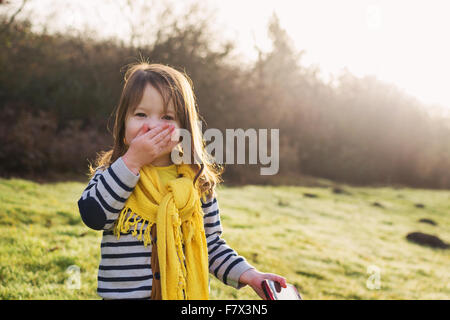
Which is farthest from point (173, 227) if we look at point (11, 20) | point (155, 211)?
point (11, 20)

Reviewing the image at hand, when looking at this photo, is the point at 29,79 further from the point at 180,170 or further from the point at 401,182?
the point at 401,182

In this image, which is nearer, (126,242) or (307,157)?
(126,242)

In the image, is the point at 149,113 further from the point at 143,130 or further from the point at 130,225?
the point at 130,225

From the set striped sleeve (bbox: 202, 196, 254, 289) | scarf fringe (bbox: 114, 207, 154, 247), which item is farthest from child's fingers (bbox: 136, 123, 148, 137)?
striped sleeve (bbox: 202, 196, 254, 289)

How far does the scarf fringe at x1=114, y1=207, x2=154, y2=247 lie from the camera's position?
1.53 metres

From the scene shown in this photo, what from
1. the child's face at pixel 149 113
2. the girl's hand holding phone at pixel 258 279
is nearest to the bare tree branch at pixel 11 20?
the child's face at pixel 149 113

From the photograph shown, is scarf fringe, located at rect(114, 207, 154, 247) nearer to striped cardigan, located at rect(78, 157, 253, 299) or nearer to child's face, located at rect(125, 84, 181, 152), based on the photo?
striped cardigan, located at rect(78, 157, 253, 299)

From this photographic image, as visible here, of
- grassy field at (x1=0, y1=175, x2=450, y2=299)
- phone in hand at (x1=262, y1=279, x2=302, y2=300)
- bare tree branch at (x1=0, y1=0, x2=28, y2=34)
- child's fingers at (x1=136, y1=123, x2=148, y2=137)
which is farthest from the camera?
Answer: bare tree branch at (x1=0, y1=0, x2=28, y2=34)

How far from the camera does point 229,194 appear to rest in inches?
487

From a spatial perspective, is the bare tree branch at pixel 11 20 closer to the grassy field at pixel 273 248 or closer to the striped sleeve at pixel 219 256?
the grassy field at pixel 273 248

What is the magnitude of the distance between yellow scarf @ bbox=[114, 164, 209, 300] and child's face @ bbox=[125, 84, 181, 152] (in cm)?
17

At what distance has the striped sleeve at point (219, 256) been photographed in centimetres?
168
